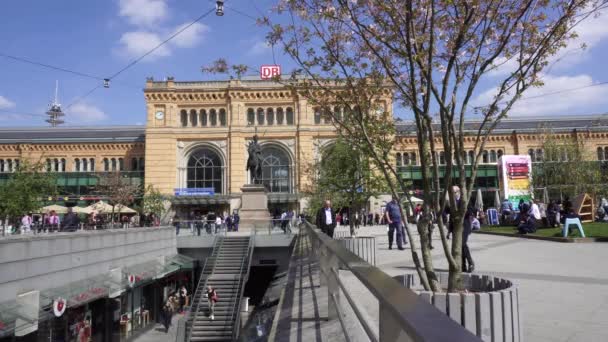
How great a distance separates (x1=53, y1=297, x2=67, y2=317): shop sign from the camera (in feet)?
47.6

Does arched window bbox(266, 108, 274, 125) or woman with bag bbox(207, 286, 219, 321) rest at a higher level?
arched window bbox(266, 108, 274, 125)

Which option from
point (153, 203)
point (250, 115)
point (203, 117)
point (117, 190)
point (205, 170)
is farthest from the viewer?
point (203, 117)

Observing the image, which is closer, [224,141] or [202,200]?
[202,200]

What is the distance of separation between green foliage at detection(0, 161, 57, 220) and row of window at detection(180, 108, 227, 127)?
19.7 metres

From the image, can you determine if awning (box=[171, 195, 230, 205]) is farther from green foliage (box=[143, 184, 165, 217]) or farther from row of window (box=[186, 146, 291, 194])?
green foliage (box=[143, 184, 165, 217])

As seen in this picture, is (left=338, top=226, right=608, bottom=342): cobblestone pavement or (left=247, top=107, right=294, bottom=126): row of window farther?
(left=247, top=107, right=294, bottom=126): row of window

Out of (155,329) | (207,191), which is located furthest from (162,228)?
(207,191)

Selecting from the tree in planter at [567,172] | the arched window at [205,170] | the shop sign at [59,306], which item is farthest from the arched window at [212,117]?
the shop sign at [59,306]

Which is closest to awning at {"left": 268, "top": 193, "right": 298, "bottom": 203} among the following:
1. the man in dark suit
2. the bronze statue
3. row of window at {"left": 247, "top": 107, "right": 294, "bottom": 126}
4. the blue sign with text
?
the blue sign with text

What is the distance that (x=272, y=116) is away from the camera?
173ft

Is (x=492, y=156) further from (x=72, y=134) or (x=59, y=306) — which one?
(x=72, y=134)

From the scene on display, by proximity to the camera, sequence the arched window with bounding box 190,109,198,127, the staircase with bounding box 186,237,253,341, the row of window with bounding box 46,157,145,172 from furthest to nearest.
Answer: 1. the row of window with bounding box 46,157,145,172
2. the arched window with bounding box 190,109,198,127
3. the staircase with bounding box 186,237,253,341

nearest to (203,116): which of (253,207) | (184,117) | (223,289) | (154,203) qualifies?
(184,117)

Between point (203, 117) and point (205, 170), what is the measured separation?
19.9 ft
